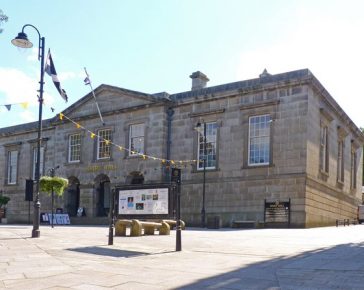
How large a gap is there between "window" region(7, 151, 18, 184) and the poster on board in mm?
32784

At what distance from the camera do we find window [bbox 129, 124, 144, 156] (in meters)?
33.0

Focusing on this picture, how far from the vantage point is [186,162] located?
3062cm

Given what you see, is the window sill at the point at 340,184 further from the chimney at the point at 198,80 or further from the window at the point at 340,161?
the chimney at the point at 198,80

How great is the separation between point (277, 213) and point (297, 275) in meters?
18.9

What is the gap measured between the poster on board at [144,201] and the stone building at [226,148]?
36.9ft

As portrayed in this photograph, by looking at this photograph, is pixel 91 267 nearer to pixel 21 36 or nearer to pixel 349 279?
pixel 349 279

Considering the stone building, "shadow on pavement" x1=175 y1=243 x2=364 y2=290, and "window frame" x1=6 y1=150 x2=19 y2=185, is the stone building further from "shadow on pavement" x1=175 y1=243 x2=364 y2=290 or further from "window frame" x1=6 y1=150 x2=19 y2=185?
"shadow on pavement" x1=175 y1=243 x2=364 y2=290

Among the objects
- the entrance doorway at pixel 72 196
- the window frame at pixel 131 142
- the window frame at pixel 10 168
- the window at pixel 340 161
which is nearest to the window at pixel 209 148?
the window frame at pixel 131 142

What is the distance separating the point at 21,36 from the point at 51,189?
13.0m

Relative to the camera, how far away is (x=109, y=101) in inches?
1394

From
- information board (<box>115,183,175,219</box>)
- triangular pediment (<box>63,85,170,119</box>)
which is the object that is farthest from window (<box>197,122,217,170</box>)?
information board (<box>115,183,175,219</box>)


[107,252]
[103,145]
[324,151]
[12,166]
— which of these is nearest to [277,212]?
[324,151]

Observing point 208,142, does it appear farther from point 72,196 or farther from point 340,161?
point 72,196

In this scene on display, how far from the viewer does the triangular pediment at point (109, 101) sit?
33031 millimetres
